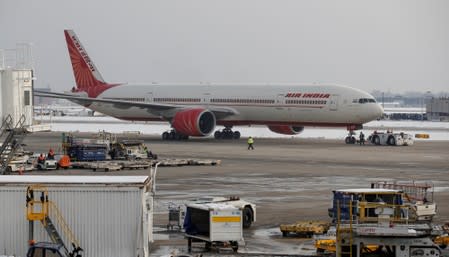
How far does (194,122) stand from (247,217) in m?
42.4

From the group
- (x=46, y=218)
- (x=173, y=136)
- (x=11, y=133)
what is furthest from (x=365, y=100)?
(x=46, y=218)

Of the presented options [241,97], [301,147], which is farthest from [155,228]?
[241,97]

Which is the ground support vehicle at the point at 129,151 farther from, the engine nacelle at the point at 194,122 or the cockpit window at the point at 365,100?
the cockpit window at the point at 365,100

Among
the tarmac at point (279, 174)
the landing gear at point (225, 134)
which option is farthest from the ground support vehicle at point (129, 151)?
the landing gear at point (225, 134)

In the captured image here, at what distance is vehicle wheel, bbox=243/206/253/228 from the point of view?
31.7m

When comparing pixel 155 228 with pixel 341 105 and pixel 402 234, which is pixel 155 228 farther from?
pixel 341 105

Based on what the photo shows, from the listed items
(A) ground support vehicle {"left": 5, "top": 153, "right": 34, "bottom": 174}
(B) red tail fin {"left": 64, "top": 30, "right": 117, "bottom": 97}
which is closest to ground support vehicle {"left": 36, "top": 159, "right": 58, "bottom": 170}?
(A) ground support vehicle {"left": 5, "top": 153, "right": 34, "bottom": 174}

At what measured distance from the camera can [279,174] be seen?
4991cm

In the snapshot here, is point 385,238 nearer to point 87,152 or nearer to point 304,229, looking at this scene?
point 304,229

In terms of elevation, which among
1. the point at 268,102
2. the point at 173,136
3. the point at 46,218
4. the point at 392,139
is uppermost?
the point at 268,102

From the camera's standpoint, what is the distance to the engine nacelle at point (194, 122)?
7419 centimetres

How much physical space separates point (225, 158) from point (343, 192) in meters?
29.0

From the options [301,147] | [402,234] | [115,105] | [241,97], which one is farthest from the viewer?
[115,105]

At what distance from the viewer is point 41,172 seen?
5075 centimetres
